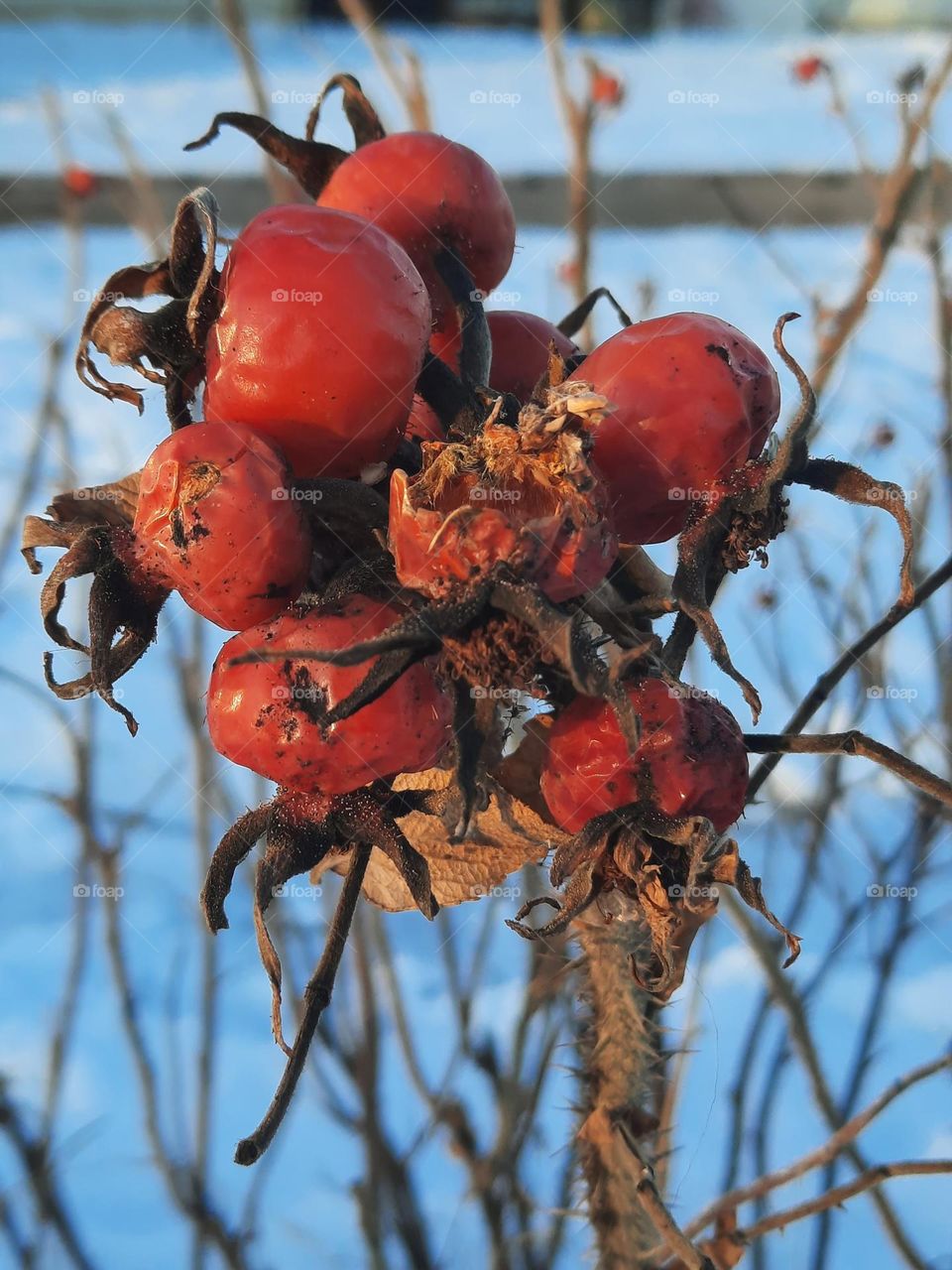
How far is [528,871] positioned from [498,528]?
1180 mm

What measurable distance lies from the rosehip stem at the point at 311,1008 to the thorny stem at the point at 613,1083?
7.8 inches

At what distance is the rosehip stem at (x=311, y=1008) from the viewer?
0.68 m

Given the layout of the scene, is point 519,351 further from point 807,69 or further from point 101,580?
point 807,69

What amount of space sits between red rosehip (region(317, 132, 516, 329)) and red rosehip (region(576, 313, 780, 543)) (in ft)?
0.62

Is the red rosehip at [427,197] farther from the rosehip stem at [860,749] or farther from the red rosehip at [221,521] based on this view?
the rosehip stem at [860,749]

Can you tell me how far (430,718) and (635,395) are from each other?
0.24 metres

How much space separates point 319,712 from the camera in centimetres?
69

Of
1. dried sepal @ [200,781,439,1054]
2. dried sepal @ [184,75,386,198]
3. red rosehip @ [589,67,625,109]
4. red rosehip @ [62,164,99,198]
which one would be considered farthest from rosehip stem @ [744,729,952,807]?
red rosehip @ [62,164,99,198]

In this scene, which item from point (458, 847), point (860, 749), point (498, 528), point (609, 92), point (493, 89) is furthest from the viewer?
point (493, 89)

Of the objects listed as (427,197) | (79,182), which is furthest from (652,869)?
(79,182)

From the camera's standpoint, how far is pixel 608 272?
2.88 meters

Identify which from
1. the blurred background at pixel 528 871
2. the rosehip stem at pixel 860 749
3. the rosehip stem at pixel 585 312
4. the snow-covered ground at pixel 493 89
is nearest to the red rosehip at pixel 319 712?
the rosehip stem at pixel 860 749

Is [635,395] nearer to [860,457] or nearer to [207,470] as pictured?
[207,470]

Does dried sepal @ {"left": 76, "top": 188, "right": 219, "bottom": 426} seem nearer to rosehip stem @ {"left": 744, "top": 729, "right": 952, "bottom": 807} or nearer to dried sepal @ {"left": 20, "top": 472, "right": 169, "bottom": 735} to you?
dried sepal @ {"left": 20, "top": 472, "right": 169, "bottom": 735}
